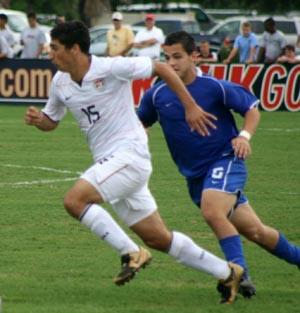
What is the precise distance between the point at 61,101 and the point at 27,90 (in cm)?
1854

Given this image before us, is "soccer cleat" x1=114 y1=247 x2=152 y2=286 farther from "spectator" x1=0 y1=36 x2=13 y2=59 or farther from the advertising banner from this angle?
"spectator" x1=0 y1=36 x2=13 y2=59

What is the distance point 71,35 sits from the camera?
27.1 feet

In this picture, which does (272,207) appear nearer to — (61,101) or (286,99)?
(61,101)

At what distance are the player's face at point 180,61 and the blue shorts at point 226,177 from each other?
64 cm

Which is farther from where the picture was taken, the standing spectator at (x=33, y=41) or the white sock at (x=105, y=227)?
the standing spectator at (x=33, y=41)

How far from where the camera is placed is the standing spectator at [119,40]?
27.5 meters

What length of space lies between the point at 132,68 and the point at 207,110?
76 cm

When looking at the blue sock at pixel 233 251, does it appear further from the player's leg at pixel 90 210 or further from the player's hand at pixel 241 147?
the player's leg at pixel 90 210

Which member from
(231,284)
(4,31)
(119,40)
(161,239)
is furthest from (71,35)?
(4,31)

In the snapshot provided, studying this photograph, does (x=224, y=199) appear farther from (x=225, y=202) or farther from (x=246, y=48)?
(x=246, y=48)

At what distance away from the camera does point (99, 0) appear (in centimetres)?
5247

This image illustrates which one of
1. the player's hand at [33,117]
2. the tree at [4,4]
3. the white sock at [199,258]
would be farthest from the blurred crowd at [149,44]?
the tree at [4,4]

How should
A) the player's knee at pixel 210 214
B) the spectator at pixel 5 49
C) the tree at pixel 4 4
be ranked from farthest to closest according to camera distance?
the tree at pixel 4 4 → the spectator at pixel 5 49 → the player's knee at pixel 210 214

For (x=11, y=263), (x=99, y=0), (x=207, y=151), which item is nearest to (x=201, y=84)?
(x=207, y=151)
